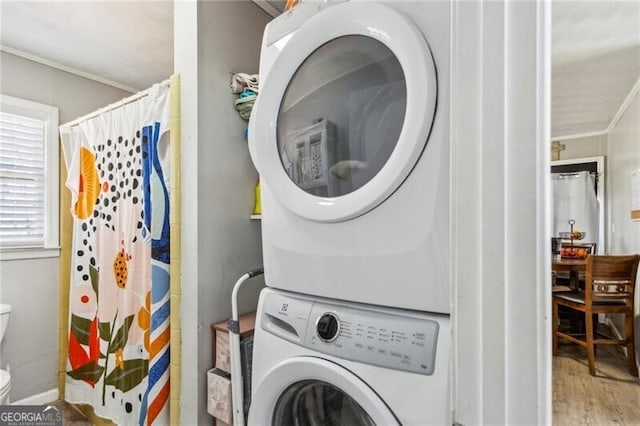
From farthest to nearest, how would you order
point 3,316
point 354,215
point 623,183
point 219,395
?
point 623,183 < point 3,316 < point 219,395 < point 354,215

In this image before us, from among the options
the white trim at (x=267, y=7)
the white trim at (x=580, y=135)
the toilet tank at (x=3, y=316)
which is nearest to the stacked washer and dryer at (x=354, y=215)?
the white trim at (x=267, y=7)

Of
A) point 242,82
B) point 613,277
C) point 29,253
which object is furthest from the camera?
point 613,277

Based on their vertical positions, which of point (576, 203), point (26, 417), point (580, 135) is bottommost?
point (26, 417)

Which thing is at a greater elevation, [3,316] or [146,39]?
[146,39]

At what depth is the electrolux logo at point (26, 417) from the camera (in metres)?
1.31

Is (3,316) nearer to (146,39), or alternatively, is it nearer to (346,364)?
(146,39)

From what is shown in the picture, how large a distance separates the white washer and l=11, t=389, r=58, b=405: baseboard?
2050mm

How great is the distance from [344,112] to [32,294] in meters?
2.42

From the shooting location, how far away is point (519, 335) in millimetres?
440

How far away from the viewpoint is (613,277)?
254cm

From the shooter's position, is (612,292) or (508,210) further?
(612,292)

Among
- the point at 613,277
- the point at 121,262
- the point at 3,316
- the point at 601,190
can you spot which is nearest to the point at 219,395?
the point at 121,262

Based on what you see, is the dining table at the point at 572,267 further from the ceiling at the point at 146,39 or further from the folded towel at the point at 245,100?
the folded towel at the point at 245,100

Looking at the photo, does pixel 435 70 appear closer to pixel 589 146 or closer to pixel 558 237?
pixel 558 237
